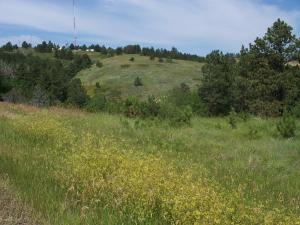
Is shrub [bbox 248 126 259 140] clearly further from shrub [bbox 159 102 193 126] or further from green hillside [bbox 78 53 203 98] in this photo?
green hillside [bbox 78 53 203 98]

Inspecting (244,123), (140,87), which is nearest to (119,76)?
(140,87)

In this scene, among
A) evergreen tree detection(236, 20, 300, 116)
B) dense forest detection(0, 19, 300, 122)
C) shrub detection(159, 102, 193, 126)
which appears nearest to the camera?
shrub detection(159, 102, 193, 126)

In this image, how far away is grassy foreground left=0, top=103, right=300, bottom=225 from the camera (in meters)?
5.57

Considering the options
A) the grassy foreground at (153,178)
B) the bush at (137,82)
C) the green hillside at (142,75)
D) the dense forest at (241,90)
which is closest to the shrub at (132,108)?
the dense forest at (241,90)

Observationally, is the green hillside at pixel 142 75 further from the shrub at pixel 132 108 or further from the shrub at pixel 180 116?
the shrub at pixel 180 116

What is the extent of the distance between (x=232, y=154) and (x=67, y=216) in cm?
691

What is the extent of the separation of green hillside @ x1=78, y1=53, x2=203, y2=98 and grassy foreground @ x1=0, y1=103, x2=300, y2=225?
83871 millimetres

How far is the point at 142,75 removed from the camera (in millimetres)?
114438

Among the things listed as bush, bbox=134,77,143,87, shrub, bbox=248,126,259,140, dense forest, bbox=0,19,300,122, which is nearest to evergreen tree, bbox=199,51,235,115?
dense forest, bbox=0,19,300,122

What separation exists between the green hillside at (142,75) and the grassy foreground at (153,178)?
275 feet

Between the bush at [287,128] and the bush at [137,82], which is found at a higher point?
the bush at [287,128]

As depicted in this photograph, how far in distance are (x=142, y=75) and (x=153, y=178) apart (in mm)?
108498

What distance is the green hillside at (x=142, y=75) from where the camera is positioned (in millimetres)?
104625

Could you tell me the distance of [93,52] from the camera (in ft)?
603
